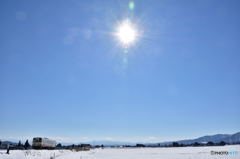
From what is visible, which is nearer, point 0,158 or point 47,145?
point 0,158

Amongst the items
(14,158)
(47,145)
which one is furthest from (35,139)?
(14,158)

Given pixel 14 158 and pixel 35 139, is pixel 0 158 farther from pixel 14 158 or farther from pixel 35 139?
pixel 35 139

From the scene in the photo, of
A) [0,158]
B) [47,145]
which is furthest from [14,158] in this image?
[47,145]

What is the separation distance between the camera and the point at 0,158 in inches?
1000

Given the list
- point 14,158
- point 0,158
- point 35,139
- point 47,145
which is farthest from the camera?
point 47,145

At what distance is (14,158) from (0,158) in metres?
2.16

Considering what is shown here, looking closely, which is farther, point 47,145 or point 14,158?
point 47,145

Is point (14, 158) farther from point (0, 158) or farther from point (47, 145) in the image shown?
point (47, 145)

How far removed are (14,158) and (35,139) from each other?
1661 inches

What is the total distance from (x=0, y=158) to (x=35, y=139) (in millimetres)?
43972

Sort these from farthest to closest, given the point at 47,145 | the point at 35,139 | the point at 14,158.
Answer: the point at 47,145 < the point at 35,139 < the point at 14,158

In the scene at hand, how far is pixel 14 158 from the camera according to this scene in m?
27.3

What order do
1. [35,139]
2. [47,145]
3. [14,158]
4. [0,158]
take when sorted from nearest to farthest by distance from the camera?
[0,158] → [14,158] → [35,139] → [47,145]

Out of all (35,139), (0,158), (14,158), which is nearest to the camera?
(0,158)
